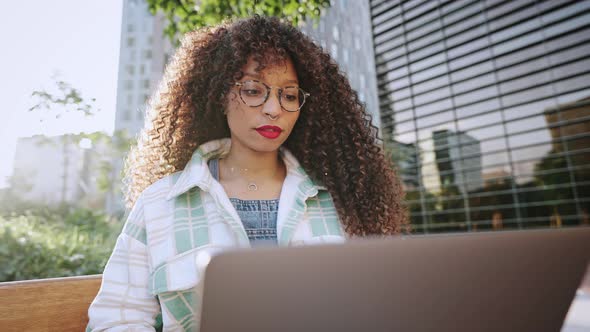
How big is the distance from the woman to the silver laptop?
62cm

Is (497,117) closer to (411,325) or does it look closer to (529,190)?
(529,190)

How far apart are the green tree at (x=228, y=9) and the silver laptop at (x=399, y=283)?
222cm

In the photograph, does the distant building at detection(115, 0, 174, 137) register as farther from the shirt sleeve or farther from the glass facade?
the shirt sleeve

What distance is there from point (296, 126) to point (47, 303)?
0.96 m

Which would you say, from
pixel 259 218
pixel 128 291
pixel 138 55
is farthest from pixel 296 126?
pixel 138 55

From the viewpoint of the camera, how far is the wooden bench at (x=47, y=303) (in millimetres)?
895

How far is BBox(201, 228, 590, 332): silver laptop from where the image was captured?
0.36 meters

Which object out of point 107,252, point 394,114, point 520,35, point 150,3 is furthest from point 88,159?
point 520,35

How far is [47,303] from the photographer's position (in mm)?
957

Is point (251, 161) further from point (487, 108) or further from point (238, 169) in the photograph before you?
point (487, 108)

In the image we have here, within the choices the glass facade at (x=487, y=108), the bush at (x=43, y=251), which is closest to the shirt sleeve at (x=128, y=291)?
the bush at (x=43, y=251)

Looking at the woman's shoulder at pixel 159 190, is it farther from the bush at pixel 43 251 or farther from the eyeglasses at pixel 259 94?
the bush at pixel 43 251

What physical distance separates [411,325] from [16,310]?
945mm

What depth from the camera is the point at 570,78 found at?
12.5 feet
